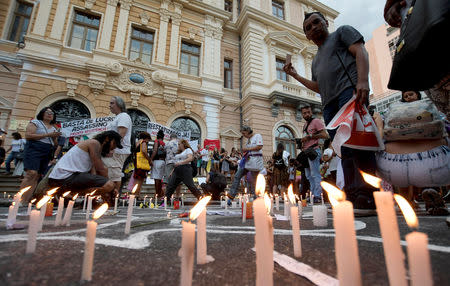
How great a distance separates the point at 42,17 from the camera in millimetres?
9578

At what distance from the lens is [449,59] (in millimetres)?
1183

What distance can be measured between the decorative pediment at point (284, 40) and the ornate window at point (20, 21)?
482 inches

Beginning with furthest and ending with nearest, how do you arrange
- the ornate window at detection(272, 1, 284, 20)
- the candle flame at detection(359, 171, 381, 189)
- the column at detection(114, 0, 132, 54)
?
the ornate window at detection(272, 1, 284, 20)
the column at detection(114, 0, 132, 54)
the candle flame at detection(359, 171, 381, 189)

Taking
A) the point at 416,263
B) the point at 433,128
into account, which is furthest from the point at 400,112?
the point at 416,263

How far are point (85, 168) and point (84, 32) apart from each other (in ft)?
34.3

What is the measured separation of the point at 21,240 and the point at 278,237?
4.31 ft

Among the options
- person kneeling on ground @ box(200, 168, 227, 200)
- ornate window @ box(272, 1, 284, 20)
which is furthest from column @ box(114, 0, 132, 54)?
ornate window @ box(272, 1, 284, 20)

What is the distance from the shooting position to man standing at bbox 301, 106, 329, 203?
4008mm

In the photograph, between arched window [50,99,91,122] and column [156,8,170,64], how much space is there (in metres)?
4.26

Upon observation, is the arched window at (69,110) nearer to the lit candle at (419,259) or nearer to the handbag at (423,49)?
the handbag at (423,49)

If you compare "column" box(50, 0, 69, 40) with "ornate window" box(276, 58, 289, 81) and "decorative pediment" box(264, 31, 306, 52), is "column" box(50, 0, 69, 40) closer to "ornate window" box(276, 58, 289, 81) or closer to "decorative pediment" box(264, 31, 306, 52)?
"decorative pediment" box(264, 31, 306, 52)

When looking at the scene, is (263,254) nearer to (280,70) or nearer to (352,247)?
(352,247)

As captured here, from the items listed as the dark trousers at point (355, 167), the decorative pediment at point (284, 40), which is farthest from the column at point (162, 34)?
the dark trousers at point (355, 167)

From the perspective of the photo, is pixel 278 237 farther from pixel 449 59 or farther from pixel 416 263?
pixel 449 59
